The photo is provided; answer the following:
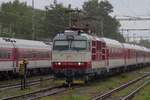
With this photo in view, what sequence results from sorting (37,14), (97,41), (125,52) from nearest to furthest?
(97,41)
(125,52)
(37,14)

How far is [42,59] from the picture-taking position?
43469mm

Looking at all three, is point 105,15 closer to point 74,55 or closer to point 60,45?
point 60,45

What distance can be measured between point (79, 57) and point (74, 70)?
799mm

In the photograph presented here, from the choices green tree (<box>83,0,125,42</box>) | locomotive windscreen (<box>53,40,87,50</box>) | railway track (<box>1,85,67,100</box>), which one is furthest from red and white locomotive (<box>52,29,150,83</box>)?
green tree (<box>83,0,125,42</box>)

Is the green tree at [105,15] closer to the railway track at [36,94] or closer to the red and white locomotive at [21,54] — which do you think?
the red and white locomotive at [21,54]

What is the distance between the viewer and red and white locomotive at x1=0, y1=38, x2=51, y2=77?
34031mm

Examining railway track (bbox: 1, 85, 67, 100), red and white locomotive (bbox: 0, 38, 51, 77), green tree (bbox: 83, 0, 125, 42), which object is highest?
green tree (bbox: 83, 0, 125, 42)

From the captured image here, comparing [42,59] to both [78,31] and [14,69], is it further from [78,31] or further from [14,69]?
[78,31]

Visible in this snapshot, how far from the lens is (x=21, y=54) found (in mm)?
37719

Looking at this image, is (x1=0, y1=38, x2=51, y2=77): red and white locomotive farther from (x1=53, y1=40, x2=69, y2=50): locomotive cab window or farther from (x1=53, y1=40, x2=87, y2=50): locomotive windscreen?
(x1=53, y1=40, x2=87, y2=50): locomotive windscreen

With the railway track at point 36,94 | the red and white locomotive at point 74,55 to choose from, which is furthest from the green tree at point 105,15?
the railway track at point 36,94

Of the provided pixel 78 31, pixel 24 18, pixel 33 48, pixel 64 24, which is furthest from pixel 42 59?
pixel 24 18

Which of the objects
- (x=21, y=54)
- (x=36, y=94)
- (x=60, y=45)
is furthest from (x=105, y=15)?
(x=36, y=94)

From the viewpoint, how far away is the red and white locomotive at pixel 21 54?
34.0 m
